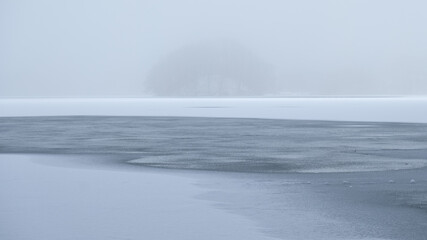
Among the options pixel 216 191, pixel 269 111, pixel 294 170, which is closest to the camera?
pixel 216 191

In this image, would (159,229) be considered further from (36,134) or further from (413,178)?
(36,134)

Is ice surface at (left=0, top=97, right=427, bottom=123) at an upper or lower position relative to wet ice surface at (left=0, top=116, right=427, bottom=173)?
lower

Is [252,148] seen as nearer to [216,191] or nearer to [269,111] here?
[216,191]

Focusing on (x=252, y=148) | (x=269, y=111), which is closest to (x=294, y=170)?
(x=252, y=148)

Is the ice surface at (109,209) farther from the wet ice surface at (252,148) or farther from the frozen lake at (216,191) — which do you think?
the wet ice surface at (252,148)

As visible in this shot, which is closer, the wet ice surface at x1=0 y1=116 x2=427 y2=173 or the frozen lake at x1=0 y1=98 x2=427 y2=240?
the frozen lake at x1=0 y1=98 x2=427 y2=240

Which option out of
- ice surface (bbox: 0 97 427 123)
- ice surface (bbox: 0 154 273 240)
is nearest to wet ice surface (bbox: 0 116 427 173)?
ice surface (bbox: 0 154 273 240)

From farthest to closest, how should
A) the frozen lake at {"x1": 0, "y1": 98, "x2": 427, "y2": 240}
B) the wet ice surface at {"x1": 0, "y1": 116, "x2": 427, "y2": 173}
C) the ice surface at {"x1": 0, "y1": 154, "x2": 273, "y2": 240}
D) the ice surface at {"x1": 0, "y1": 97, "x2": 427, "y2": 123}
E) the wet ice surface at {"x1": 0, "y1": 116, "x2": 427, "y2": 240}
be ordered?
the ice surface at {"x1": 0, "y1": 97, "x2": 427, "y2": 123} < the wet ice surface at {"x1": 0, "y1": 116, "x2": 427, "y2": 173} < the wet ice surface at {"x1": 0, "y1": 116, "x2": 427, "y2": 240} < the frozen lake at {"x1": 0, "y1": 98, "x2": 427, "y2": 240} < the ice surface at {"x1": 0, "y1": 154, "x2": 273, "y2": 240}

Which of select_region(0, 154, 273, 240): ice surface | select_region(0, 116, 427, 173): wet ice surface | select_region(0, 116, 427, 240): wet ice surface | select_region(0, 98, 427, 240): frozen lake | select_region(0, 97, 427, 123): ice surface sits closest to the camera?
select_region(0, 154, 273, 240): ice surface

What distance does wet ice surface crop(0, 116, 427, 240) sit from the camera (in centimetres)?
745

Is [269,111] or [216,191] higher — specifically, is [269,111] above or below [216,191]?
below

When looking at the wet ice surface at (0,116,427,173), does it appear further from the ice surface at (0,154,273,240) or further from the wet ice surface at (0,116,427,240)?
the ice surface at (0,154,273,240)

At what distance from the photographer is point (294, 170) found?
12258 millimetres

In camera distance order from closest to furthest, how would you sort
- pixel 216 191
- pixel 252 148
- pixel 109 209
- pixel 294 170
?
pixel 109 209 → pixel 216 191 → pixel 294 170 → pixel 252 148
